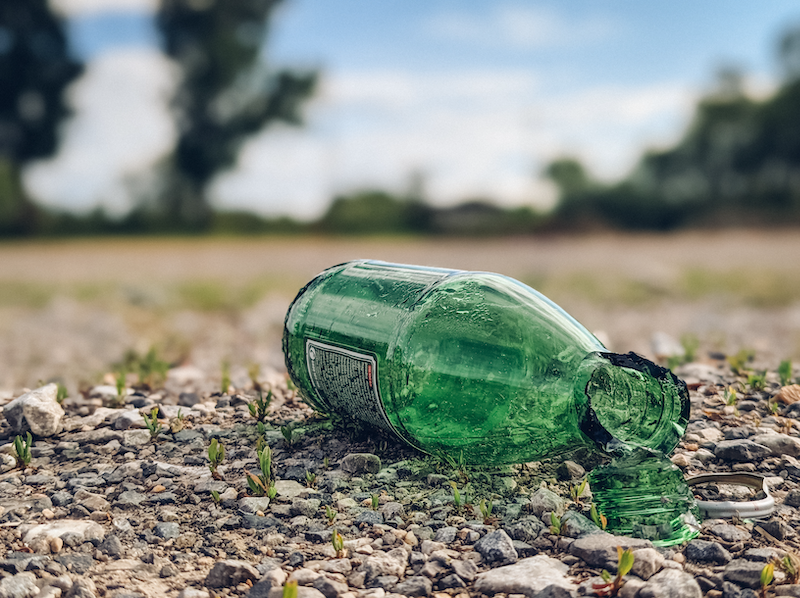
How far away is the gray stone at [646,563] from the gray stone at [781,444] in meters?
1.01

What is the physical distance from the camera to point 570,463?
2438mm

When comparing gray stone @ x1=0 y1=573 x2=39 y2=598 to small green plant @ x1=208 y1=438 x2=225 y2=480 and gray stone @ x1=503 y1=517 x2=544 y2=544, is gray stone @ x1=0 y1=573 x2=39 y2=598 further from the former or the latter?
gray stone @ x1=503 y1=517 x2=544 y2=544

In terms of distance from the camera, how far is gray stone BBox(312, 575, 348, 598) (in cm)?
178

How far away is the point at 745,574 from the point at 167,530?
61.1 inches

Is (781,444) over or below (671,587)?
over

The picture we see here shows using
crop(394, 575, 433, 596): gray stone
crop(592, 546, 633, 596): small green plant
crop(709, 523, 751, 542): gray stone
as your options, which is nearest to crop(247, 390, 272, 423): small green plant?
crop(394, 575, 433, 596): gray stone

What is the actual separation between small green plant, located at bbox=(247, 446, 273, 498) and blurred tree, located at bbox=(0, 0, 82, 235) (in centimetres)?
2036

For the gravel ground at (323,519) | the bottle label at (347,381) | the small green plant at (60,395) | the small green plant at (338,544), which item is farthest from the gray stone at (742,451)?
the small green plant at (60,395)

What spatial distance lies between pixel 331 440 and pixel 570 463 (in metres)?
0.85

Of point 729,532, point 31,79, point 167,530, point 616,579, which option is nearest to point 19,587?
point 167,530

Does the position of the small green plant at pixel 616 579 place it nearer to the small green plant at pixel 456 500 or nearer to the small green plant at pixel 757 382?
the small green plant at pixel 456 500

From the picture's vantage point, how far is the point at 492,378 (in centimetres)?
217

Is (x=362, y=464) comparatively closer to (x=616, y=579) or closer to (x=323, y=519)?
(x=323, y=519)

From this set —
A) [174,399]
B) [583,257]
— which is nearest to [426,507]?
[174,399]
